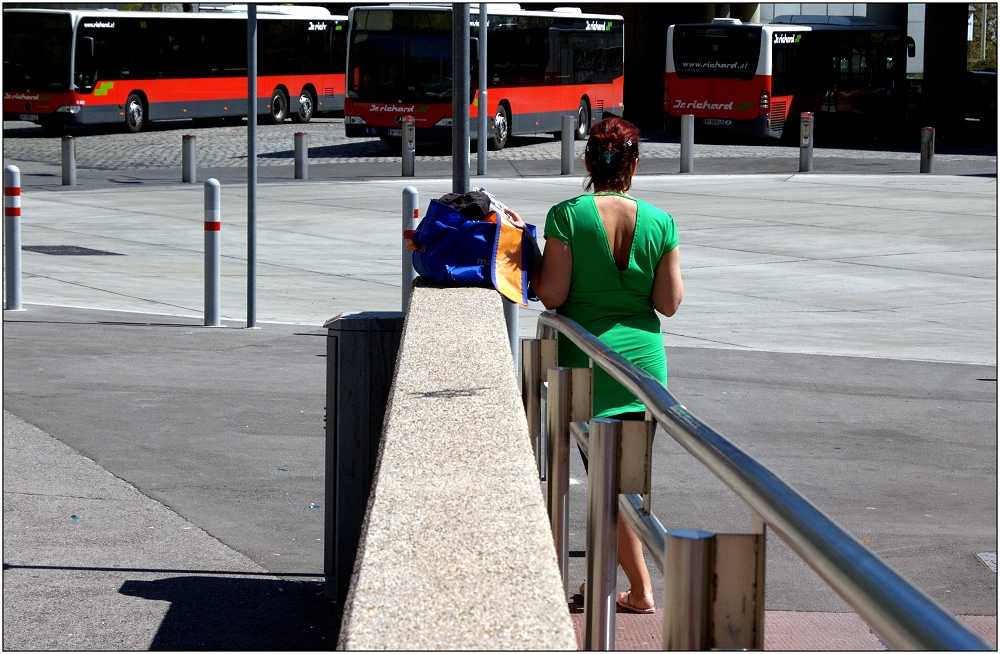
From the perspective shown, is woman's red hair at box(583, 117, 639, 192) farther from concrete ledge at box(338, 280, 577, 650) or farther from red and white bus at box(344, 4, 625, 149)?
red and white bus at box(344, 4, 625, 149)

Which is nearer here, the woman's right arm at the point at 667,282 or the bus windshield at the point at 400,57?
the woman's right arm at the point at 667,282

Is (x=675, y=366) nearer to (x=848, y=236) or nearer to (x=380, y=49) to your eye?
(x=848, y=236)

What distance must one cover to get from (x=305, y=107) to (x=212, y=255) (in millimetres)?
31927

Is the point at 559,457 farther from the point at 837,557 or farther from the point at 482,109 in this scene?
the point at 482,109

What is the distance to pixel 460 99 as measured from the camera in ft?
21.8

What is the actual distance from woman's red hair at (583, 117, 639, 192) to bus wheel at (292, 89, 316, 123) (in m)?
38.0

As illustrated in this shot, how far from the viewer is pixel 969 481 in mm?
6480

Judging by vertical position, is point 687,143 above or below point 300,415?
above

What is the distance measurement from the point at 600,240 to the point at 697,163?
2571 centimetres

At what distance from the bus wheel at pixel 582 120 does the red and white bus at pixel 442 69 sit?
94 centimetres

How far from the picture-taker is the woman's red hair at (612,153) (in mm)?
4578

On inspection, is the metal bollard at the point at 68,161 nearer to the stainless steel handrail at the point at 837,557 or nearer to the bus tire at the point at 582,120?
the bus tire at the point at 582,120

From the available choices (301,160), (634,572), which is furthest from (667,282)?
(301,160)

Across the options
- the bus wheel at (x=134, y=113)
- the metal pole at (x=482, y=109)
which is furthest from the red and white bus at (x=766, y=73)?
the bus wheel at (x=134, y=113)
